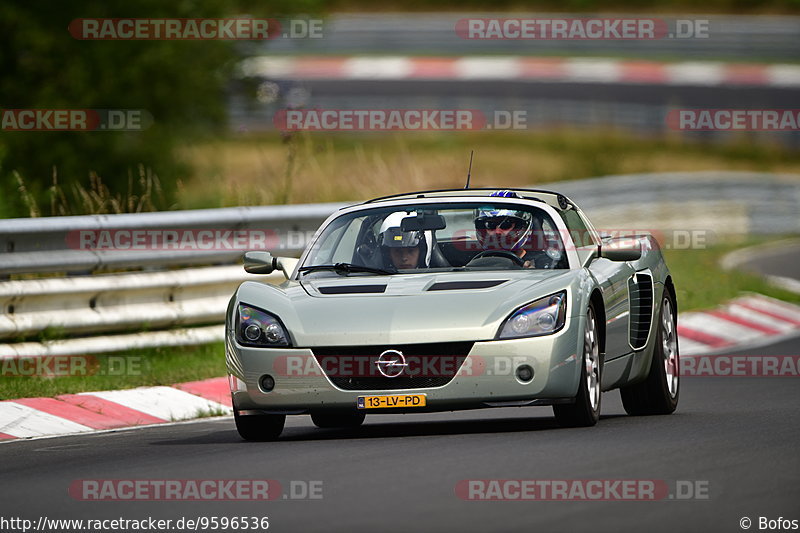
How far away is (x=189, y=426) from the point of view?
35.8 feet

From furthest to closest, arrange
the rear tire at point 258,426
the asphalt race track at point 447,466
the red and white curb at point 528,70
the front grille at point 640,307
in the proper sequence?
1. the red and white curb at point 528,70
2. the front grille at point 640,307
3. the rear tire at point 258,426
4. the asphalt race track at point 447,466

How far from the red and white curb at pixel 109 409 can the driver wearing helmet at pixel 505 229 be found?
2.63 m

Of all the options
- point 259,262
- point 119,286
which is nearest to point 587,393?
point 259,262

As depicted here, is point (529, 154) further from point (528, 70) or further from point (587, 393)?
point (587, 393)

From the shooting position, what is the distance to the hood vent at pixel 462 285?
9219 millimetres

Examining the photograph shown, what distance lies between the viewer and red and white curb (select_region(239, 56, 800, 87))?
43875 millimetres

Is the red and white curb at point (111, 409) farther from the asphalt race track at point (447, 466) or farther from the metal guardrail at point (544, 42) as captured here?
the metal guardrail at point (544, 42)

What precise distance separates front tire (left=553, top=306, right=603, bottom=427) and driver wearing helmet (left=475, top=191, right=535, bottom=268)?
79cm

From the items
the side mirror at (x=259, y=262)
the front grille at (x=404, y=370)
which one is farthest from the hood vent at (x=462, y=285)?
the side mirror at (x=259, y=262)

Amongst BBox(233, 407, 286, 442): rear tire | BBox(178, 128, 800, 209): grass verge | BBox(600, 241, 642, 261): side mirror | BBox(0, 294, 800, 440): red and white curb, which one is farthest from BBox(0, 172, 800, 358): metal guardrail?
BBox(178, 128, 800, 209): grass verge

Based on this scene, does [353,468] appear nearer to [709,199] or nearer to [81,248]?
[81,248]

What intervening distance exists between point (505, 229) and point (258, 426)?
6.49ft

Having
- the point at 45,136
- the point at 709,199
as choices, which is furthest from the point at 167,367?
the point at 709,199

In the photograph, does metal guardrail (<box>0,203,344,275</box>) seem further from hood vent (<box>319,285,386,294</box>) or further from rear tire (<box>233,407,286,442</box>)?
hood vent (<box>319,285,386,294</box>)
